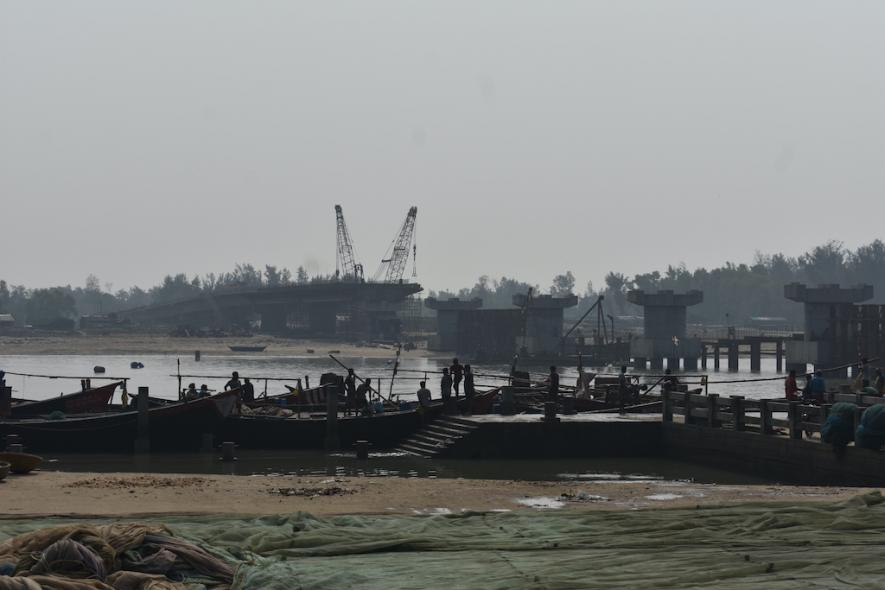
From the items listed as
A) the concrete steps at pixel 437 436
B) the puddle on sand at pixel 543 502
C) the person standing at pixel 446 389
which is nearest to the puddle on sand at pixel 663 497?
the puddle on sand at pixel 543 502

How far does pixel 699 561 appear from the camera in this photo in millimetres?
13031

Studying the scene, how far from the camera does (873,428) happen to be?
23.3 m

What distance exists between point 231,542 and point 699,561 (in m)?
5.06

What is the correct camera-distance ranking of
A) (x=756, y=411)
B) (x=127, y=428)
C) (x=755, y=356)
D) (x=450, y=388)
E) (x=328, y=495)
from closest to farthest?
(x=328, y=495), (x=756, y=411), (x=127, y=428), (x=450, y=388), (x=755, y=356)

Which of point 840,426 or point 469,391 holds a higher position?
point 469,391

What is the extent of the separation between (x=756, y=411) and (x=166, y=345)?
147033mm

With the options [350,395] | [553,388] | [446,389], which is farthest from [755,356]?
[446,389]

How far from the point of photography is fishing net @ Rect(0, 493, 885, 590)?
40.3ft

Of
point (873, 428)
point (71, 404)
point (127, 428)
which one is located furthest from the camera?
point (71, 404)

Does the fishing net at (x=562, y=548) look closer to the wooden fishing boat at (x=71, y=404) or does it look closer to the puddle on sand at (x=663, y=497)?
the puddle on sand at (x=663, y=497)

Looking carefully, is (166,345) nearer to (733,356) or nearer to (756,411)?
(733,356)

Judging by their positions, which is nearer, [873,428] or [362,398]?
[873,428]

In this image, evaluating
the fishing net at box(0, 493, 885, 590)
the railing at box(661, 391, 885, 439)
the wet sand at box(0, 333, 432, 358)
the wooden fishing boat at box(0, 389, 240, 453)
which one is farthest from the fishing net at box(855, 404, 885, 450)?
the wet sand at box(0, 333, 432, 358)

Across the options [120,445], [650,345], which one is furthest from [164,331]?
[120,445]
